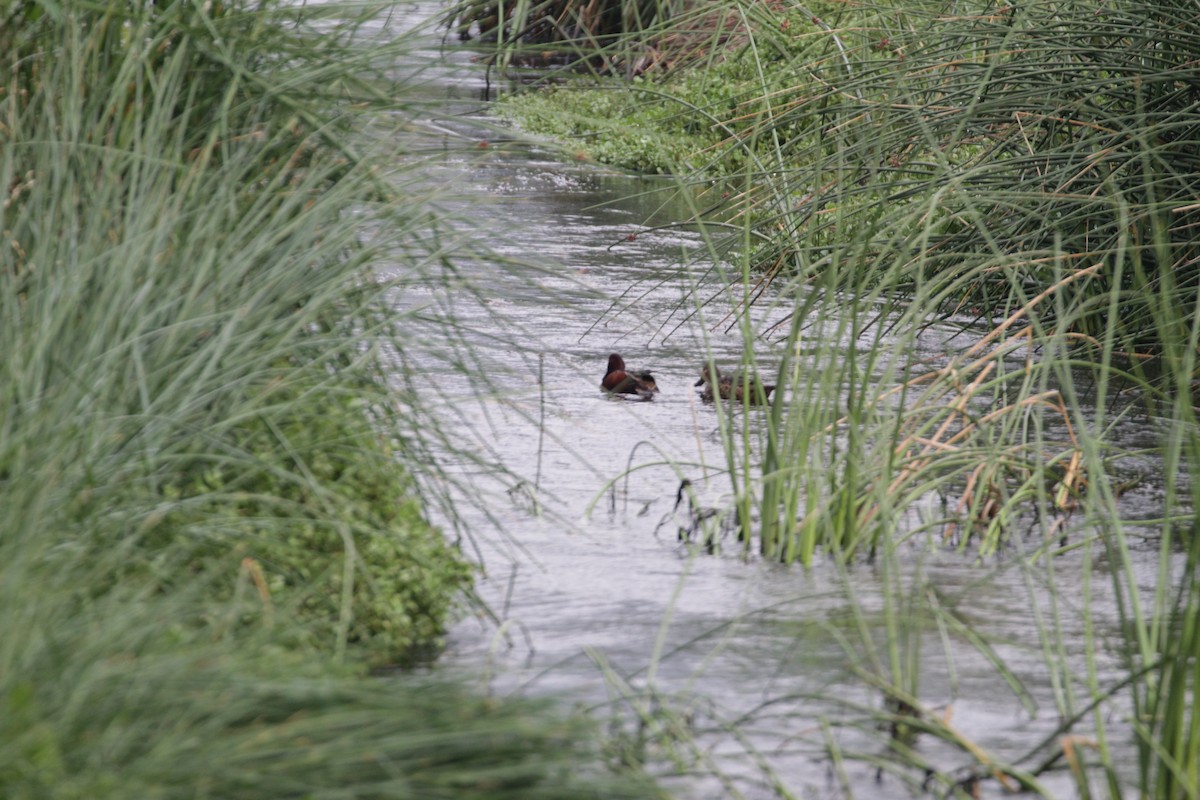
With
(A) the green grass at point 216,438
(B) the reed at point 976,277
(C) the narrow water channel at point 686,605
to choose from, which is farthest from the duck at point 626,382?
(A) the green grass at point 216,438

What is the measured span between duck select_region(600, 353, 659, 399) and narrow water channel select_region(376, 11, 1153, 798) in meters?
0.07

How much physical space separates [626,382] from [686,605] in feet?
7.90

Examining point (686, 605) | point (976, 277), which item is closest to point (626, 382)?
point (976, 277)

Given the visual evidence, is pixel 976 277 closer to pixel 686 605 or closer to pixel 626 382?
pixel 626 382

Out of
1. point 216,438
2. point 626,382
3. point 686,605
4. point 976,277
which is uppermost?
point 976,277

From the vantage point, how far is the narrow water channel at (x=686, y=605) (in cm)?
384

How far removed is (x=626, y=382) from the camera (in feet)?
23.6

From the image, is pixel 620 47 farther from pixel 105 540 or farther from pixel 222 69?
pixel 105 540

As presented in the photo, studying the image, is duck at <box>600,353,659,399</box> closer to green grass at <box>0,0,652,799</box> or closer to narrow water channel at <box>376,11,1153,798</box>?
narrow water channel at <box>376,11,1153,798</box>

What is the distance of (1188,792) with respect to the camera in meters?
3.17

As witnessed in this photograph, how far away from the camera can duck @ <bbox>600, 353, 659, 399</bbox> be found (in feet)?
23.6

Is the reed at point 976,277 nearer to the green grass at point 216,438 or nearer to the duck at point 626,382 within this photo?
the duck at point 626,382

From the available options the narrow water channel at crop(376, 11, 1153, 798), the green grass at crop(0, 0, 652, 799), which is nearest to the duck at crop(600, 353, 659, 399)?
the narrow water channel at crop(376, 11, 1153, 798)

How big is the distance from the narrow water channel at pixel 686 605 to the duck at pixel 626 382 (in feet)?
0.22
